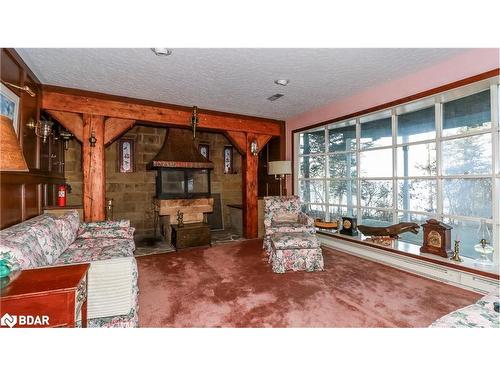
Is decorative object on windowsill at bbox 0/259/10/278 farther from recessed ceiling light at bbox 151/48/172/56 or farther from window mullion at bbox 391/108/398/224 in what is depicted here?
window mullion at bbox 391/108/398/224

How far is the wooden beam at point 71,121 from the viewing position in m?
3.36

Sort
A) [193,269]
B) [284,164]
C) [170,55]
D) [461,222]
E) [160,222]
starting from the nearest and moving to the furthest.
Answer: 1. [170,55]
2. [461,222]
3. [193,269]
4. [284,164]
5. [160,222]

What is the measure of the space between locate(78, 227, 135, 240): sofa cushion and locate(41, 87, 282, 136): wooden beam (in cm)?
180

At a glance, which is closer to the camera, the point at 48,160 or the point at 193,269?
the point at 193,269

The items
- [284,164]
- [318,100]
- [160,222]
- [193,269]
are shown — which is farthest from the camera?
[160,222]

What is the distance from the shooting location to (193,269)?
3.06m

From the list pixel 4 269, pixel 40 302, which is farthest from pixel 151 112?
pixel 40 302

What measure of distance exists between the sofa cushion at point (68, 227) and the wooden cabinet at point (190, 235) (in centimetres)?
148

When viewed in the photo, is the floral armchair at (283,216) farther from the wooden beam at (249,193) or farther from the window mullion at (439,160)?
the window mullion at (439,160)
